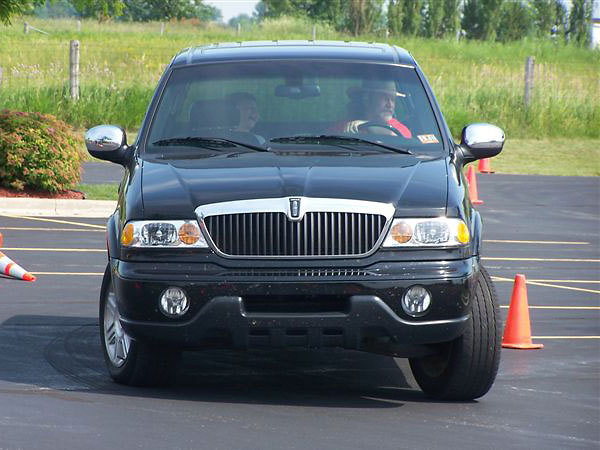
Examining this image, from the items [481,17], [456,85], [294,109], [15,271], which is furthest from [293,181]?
[481,17]

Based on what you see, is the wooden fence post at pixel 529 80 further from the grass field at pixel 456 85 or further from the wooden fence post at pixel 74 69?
the wooden fence post at pixel 74 69

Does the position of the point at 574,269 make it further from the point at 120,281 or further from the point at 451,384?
the point at 120,281

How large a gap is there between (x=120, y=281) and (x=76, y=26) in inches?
2324

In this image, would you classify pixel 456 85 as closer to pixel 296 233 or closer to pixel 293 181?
pixel 293 181

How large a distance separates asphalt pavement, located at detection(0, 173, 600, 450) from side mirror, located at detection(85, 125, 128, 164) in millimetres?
1306

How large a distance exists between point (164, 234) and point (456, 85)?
32364 mm

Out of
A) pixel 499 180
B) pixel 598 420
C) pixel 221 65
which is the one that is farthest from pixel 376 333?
pixel 499 180

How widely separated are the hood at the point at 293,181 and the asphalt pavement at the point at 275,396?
109cm

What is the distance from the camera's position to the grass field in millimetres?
31312

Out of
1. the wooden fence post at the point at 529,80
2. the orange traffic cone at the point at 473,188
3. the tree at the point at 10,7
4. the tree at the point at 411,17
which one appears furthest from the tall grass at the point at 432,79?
the tree at the point at 411,17

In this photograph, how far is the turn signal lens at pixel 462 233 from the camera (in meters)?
6.79

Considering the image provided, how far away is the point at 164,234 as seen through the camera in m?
6.71

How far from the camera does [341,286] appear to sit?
6.59 metres

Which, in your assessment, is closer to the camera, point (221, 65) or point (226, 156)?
point (226, 156)
